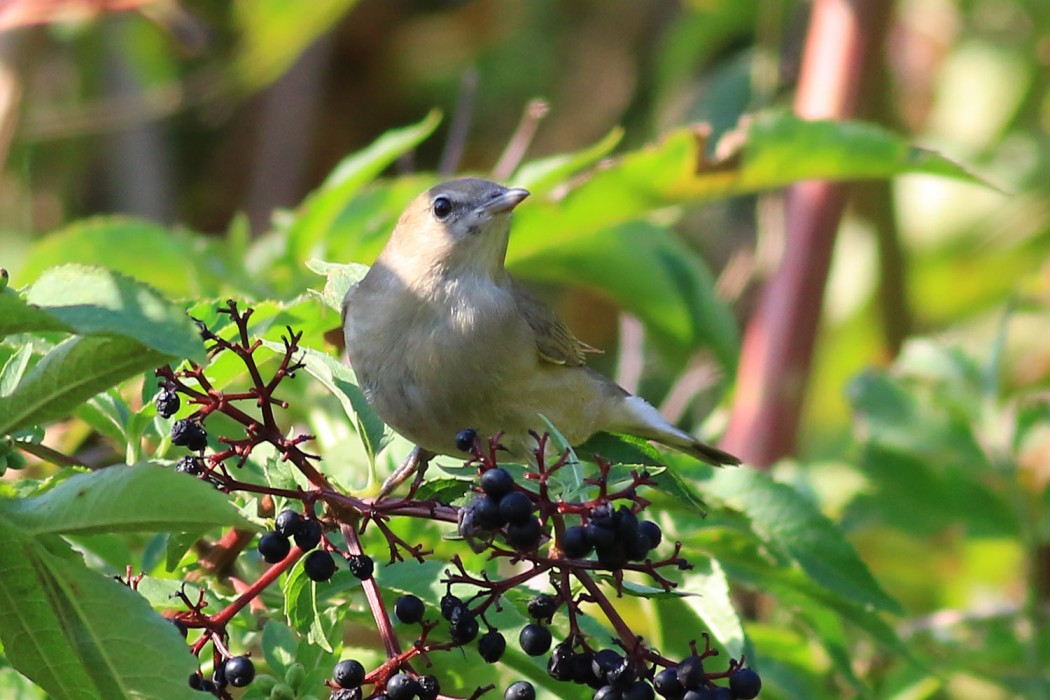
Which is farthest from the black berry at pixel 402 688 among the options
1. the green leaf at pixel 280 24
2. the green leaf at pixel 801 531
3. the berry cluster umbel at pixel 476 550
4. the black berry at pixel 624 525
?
the green leaf at pixel 280 24

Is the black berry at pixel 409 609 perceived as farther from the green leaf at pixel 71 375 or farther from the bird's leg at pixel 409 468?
the green leaf at pixel 71 375

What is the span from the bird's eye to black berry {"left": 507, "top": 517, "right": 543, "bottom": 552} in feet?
5.43

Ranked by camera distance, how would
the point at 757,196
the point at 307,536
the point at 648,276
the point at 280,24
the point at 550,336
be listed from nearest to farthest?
the point at 307,536 < the point at 550,336 < the point at 648,276 < the point at 280,24 < the point at 757,196

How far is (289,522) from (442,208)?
1602 mm

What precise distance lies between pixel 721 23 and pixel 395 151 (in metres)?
2.19

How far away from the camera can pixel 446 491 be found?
1.94m

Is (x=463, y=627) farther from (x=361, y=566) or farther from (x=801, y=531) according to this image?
(x=801, y=531)

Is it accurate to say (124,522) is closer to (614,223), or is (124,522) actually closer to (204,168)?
(614,223)

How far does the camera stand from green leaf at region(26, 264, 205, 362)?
4.27 ft

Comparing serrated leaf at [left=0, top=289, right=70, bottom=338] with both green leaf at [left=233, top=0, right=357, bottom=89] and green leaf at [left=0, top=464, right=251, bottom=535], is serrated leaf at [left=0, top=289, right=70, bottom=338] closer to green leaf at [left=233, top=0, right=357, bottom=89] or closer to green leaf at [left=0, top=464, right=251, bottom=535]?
green leaf at [left=0, top=464, right=251, bottom=535]

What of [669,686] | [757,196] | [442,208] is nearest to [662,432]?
[442,208]

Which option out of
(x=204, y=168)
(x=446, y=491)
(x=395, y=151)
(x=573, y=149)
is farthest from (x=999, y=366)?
(x=204, y=168)

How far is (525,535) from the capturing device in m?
1.63

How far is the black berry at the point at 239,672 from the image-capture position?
1672mm
